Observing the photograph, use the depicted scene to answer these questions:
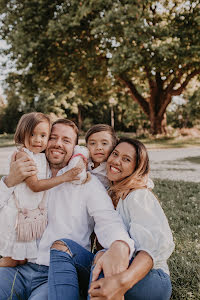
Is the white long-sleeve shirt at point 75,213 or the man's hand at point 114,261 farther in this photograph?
the white long-sleeve shirt at point 75,213

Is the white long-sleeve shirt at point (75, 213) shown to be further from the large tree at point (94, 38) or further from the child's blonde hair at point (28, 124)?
the large tree at point (94, 38)

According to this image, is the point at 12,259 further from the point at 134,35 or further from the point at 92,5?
the point at 92,5

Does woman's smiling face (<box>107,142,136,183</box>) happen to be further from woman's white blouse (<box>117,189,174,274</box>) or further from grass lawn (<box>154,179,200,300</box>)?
grass lawn (<box>154,179,200,300</box>)

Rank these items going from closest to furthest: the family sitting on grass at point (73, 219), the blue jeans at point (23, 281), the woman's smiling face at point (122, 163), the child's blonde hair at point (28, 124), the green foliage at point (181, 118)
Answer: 1. the family sitting on grass at point (73, 219)
2. the blue jeans at point (23, 281)
3. the woman's smiling face at point (122, 163)
4. the child's blonde hair at point (28, 124)
5. the green foliage at point (181, 118)

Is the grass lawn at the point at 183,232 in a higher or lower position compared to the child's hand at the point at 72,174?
lower

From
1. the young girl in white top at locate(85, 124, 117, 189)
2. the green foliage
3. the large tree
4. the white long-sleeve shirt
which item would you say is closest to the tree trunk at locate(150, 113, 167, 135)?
the large tree

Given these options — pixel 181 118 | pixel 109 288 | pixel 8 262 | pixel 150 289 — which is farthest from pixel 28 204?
pixel 181 118

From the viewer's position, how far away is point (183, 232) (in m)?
4.01

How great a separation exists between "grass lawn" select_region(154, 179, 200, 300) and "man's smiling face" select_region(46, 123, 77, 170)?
1593mm

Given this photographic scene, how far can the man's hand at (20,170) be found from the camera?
229 centimetres

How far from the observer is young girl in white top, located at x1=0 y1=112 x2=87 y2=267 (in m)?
2.31

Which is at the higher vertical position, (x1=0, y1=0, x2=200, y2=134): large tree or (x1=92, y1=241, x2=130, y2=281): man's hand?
(x1=0, y1=0, x2=200, y2=134): large tree

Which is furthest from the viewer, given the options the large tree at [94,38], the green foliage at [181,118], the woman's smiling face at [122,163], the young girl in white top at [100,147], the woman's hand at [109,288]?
the green foliage at [181,118]

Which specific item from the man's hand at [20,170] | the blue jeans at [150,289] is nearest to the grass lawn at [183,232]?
the blue jeans at [150,289]
